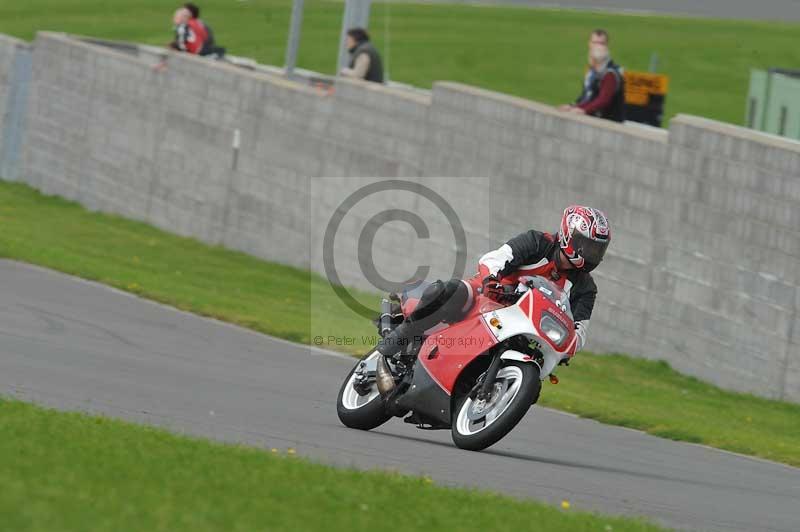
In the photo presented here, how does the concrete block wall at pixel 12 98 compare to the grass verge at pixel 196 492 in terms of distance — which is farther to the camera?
the concrete block wall at pixel 12 98

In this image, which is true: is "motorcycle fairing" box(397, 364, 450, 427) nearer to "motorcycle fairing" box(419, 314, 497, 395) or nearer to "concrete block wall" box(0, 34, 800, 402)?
"motorcycle fairing" box(419, 314, 497, 395)

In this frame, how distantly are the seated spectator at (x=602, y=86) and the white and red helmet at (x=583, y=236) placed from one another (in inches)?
330

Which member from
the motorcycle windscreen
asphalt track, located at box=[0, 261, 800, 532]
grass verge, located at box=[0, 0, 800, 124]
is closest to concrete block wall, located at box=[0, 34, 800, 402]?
asphalt track, located at box=[0, 261, 800, 532]

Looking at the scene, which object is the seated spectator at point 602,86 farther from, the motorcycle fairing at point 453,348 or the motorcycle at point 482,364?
the motorcycle fairing at point 453,348

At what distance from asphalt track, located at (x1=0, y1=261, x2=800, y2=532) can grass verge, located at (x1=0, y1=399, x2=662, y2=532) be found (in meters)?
0.80

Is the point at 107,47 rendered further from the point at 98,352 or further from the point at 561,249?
the point at 561,249

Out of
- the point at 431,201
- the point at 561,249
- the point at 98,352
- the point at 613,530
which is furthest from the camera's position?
the point at 431,201

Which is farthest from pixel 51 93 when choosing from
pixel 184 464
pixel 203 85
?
pixel 184 464

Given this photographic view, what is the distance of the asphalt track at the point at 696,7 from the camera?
3941 centimetres

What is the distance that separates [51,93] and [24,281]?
11127 millimetres

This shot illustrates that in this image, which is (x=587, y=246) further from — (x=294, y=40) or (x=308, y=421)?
(x=294, y=40)

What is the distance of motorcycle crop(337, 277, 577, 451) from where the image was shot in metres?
10.3

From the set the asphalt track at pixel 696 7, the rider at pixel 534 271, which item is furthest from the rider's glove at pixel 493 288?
the asphalt track at pixel 696 7

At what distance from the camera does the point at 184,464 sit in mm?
8078
